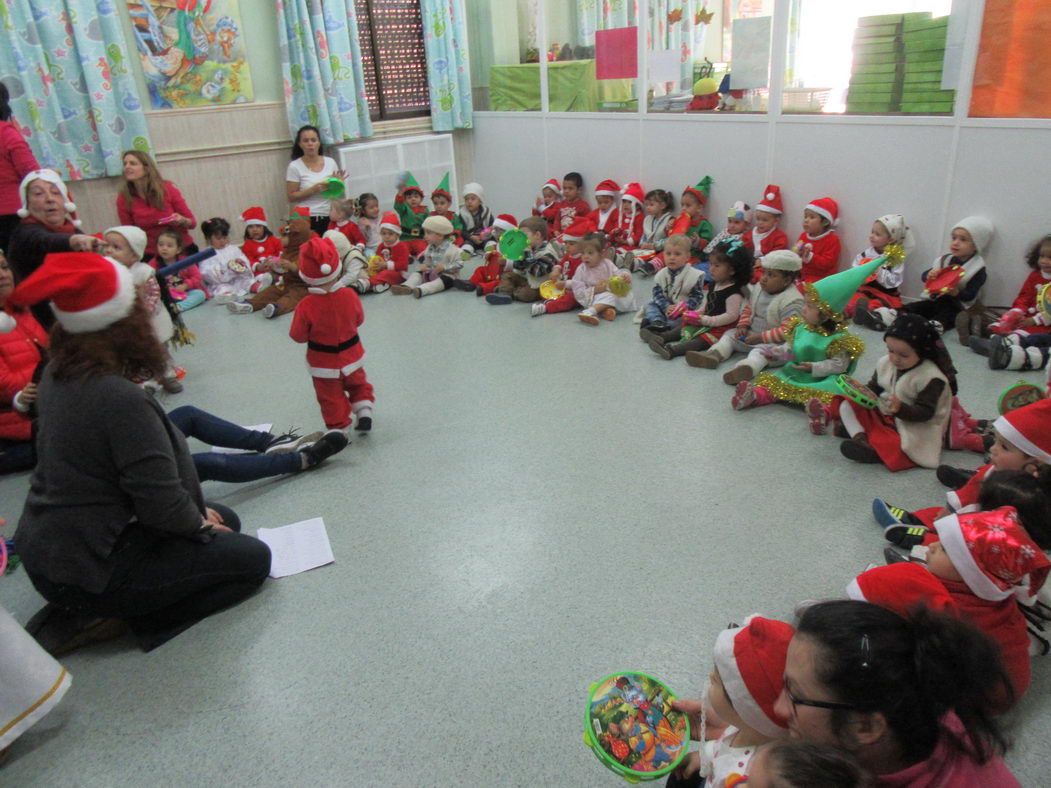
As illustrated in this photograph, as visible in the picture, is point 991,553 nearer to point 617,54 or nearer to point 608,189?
point 608,189

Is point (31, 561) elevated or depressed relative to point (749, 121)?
depressed

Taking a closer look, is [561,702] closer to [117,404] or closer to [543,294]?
[117,404]

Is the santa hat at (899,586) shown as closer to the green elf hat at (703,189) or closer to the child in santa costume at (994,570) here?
the child in santa costume at (994,570)

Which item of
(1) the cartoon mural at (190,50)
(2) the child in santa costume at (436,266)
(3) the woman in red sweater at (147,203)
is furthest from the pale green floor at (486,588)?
(1) the cartoon mural at (190,50)

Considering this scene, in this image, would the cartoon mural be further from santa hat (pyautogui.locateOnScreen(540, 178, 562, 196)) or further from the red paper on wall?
Result: the red paper on wall

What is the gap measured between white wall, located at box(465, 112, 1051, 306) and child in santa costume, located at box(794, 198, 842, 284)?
13 centimetres

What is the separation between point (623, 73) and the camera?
551 cm

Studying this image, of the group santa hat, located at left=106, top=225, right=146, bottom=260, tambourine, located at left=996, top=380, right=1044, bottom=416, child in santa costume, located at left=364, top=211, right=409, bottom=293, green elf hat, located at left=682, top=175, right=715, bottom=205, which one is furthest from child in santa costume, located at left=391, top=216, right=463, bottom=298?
tambourine, located at left=996, top=380, right=1044, bottom=416

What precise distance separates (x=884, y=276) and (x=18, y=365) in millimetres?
4318

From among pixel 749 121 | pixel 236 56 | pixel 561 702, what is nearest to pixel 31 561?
pixel 561 702

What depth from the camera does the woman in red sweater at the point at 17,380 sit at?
2.69 m

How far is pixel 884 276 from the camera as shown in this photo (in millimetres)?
4008

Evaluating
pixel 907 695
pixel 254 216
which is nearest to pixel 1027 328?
pixel 907 695

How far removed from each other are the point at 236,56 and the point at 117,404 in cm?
504
